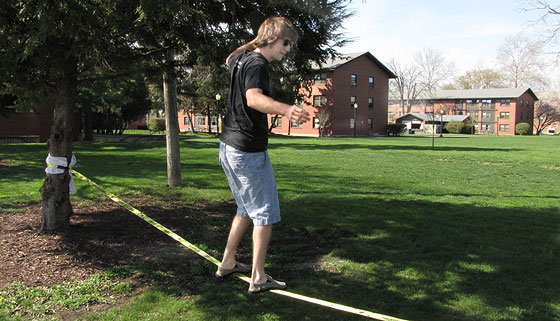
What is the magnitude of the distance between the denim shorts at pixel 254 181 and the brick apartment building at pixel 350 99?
157 ft

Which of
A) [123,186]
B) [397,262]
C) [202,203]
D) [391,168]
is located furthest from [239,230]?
[391,168]

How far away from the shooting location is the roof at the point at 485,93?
263ft

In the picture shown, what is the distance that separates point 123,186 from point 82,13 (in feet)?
18.3

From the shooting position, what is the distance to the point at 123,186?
878cm

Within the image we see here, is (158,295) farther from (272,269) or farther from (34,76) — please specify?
(34,76)

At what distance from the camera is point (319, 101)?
54219 millimetres

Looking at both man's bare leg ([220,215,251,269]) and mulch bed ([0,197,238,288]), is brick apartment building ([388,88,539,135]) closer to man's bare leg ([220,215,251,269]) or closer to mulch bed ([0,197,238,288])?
mulch bed ([0,197,238,288])

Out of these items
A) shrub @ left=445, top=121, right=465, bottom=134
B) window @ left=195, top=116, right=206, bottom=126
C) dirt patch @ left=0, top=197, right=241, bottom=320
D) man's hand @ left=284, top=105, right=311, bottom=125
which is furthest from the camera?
shrub @ left=445, top=121, right=465, bottom=134

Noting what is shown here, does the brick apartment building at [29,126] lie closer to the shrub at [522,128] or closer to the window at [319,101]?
the window at [319,101]

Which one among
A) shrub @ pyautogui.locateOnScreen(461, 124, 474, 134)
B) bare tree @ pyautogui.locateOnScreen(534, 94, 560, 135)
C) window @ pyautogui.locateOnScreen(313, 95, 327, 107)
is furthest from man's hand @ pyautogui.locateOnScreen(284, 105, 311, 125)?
bare tree @ pyautogui.locateOnScreen(534, 94, 560, 135)

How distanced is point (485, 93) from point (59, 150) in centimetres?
9159

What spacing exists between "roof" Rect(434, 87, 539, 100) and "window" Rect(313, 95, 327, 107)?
4476 cm

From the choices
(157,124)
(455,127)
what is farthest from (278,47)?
(455,127)

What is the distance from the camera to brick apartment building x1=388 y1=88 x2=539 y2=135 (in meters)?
80.1
